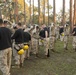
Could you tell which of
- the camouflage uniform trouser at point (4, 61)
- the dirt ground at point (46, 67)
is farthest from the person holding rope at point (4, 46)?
the dirt ground at point (46, 67)

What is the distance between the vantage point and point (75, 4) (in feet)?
133

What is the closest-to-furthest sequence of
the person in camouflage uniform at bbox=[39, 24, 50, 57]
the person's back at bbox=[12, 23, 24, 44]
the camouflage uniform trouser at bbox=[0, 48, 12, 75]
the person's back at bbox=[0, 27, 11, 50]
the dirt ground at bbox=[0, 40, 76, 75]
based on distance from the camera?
the person's back at bbox=[0, 27, 11, 50], the camouflage uniform trouser at bbox=[0, 48, 12, 75], the dirt ground at bbox=[0, 40, 76, 75], the person's back at bbox=[12, 23, 24, 44], the person in camouflage uniform at bbox=[39, 24, 50, 57]

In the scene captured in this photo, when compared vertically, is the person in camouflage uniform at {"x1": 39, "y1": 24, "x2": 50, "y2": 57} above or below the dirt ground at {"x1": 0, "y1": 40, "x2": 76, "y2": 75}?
above

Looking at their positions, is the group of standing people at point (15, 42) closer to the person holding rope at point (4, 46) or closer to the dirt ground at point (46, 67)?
the person holding rope at point (4, 46)

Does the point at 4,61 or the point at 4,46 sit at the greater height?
the point at 4,46

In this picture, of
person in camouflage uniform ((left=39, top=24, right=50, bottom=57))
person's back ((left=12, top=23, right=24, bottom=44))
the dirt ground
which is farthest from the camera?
person in camouflage uniform ((left=39, top=24, right=50, bottom=57))

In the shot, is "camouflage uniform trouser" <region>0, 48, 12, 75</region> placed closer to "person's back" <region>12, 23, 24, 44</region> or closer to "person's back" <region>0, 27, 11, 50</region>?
"person's back" <region>0, 27, 11, 50</region>

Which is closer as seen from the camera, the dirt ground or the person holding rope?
the person holding rope

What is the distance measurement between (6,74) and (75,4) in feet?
109

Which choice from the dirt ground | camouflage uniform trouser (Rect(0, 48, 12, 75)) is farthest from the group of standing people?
the dirt ground

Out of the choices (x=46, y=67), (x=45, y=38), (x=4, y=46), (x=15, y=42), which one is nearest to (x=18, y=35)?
(x=15, y=42)

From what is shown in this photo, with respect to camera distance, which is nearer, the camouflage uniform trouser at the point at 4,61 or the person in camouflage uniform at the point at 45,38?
the camouflage uniform trouser at the point at 4,61

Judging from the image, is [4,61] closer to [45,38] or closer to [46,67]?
[46,67]

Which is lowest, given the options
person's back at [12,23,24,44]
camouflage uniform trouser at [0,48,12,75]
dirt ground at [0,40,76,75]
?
dirt ground at [0,40,76,75]
